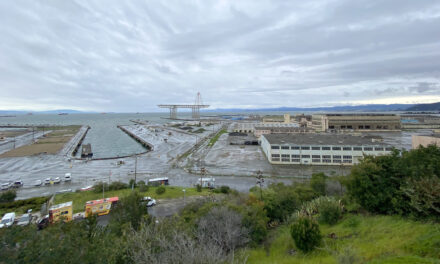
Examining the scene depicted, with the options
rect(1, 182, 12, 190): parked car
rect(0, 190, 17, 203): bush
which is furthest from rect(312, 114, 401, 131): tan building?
rect(1, 182, 12, 190): parked car

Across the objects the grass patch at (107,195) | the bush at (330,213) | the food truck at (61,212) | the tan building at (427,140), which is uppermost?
the tan building at (427,140)

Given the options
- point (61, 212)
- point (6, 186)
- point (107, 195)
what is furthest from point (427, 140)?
point (6, 186)

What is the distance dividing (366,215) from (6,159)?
37683 mm

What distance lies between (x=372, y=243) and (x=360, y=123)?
57.3 metres

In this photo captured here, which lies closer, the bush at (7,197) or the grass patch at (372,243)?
the grass patch at (372,243)

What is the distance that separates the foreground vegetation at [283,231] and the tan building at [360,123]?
1855 inches

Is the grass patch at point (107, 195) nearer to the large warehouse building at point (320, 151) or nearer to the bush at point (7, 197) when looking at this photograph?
the bush at point (7, 197)

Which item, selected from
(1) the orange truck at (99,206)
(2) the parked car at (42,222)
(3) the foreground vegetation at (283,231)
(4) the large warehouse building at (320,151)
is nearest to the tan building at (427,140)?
(4) the large warehouse building at (320,151)

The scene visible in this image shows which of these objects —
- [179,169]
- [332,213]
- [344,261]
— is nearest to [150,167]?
[179,169]

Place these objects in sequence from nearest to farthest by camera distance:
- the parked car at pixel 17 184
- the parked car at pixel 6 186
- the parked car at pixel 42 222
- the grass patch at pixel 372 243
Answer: the grass patch at pixel 372 243 < the parked car at pixel 42 222 < the parked car at pixel 6 186 < the parked car at pixel 17 184

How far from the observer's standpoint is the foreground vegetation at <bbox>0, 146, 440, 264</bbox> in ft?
13.4

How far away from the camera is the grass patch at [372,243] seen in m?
4.99

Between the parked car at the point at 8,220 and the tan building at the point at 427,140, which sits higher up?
the tan building at the point at 427,140

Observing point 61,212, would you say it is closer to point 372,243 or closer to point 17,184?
point 17,184
